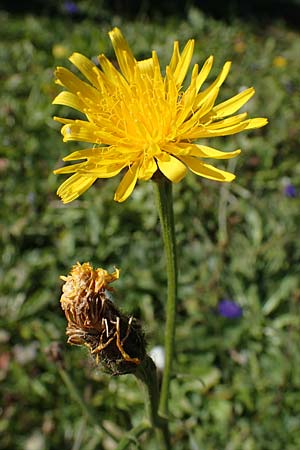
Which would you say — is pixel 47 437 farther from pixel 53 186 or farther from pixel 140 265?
pixel 53 186

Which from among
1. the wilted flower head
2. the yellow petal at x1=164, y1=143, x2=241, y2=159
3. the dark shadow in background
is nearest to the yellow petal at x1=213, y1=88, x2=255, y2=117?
the yellow petal at x1=164, y1=143, x2=241, y2=159

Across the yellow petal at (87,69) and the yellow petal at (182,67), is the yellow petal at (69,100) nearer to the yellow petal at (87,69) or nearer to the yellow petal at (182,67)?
the yellow petal at (87,69)

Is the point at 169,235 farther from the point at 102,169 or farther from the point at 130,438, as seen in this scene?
the point at 130,438

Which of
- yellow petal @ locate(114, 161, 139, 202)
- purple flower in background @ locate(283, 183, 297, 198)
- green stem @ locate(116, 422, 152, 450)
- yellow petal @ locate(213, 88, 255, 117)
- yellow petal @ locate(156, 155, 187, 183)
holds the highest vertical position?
yellow petal @ locate(213, 88, 255, 117)

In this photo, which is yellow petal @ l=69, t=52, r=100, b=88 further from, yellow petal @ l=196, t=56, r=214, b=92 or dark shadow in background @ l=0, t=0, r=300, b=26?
dark shadow in background @ l=0, t=0, r=300, b=26

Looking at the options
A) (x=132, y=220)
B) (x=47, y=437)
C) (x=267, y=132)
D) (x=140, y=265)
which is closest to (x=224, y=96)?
(x=267, y=132)
